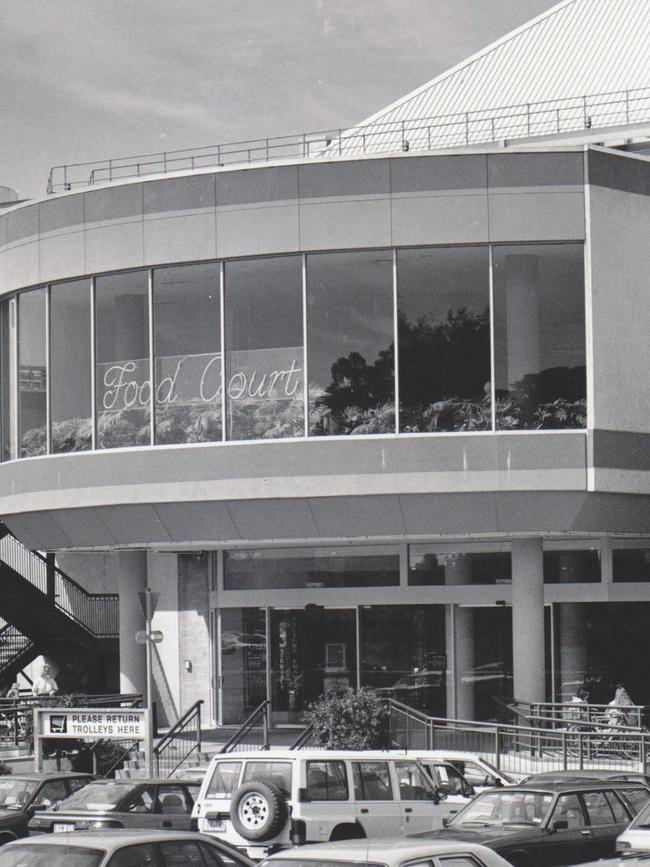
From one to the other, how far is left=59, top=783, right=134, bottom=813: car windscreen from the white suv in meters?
1.11

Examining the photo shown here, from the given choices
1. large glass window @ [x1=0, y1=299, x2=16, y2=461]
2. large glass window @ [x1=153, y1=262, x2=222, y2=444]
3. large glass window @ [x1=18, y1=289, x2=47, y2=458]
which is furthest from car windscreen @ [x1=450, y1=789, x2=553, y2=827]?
large glass window @ [x1=0, y1=299, x2=16, y2=461]

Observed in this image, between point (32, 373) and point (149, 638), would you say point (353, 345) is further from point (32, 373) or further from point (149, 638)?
point (32, 373)

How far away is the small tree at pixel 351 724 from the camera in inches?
1056

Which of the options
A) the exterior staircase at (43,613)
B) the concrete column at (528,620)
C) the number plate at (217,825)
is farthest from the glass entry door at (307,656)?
the number plate at (217,825)

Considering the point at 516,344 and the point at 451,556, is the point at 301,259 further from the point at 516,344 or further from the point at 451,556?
the point at 451,556

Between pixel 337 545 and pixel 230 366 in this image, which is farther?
pixel 337 545

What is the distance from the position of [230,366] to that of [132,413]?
8.09ft

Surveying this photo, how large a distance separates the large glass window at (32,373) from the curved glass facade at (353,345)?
86.9 inches

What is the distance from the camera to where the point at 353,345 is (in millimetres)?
29156

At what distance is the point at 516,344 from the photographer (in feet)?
94.3

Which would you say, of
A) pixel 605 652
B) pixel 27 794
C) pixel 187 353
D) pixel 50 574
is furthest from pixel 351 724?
pixel 50 574

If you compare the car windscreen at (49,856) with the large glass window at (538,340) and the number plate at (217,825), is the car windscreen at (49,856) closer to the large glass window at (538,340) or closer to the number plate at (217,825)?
the number plate at (217,825)

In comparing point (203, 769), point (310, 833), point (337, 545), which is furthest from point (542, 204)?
point (310, 833)

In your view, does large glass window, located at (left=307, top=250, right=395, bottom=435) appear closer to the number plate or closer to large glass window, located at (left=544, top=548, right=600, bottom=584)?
large glass window, located at (left=544, top=548, right=600, bottom=584)
